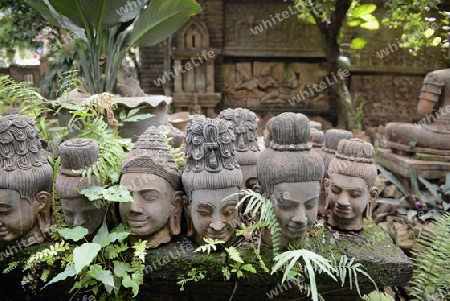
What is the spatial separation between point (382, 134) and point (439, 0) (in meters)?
2.44

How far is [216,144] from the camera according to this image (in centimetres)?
224

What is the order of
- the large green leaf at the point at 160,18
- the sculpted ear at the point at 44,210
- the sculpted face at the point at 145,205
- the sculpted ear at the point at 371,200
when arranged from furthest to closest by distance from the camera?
1. the large green leaf at the point at 160,18
2. the sculpted ear at the point at 371,200
3. the sculpted ear at the point at 44,210
4. the sculpted face at the point at 145,205

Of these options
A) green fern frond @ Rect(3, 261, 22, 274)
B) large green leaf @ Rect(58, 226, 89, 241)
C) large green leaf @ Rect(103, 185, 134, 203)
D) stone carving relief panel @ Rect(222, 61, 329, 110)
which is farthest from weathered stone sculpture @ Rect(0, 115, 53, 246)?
stone carving relief panel @ Rect(222, 61, 329, 110)

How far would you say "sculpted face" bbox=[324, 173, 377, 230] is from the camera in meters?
2.52

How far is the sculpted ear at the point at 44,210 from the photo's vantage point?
2.40 m

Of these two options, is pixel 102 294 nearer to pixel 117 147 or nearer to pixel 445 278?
pixel 117 147

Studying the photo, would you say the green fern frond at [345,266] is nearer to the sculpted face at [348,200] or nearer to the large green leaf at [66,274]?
the sculpted face at [348,200]

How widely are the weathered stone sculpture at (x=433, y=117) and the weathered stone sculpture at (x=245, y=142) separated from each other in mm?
2651

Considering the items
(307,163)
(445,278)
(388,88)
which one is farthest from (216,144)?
(388,88)

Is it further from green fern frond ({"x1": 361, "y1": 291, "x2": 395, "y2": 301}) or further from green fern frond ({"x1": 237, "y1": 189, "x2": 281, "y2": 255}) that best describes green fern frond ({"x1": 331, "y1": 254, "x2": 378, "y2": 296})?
green fern frond ({"x1": 237, "y1": 189, "x2": 281, "y2": 255})

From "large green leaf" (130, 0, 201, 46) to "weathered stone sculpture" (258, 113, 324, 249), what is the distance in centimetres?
218

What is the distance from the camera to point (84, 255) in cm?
206

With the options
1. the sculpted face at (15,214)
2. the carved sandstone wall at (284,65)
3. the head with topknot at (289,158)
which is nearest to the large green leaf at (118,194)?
the sculpted face at (15,214)

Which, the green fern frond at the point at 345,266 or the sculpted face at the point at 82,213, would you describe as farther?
the sculpted face at the point at 82,213
